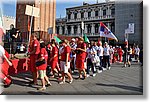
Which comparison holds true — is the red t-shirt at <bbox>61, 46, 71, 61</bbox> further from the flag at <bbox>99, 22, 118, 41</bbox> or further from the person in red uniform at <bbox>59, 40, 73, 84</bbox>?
the flag at <bbox>99, 22, 118, 41</bbox>

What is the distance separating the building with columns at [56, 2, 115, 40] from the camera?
32.2m

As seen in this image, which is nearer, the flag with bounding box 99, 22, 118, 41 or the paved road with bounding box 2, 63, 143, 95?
the paved road with bounding box 2, 63, 143, 95

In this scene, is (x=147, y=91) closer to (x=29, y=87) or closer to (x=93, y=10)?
(x=29, y=87)

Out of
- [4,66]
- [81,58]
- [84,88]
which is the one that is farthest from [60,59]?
[4,66]

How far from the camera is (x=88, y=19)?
34750 millimetres

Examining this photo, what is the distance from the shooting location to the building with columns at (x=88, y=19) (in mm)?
32250

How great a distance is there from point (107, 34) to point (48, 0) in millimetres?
4050

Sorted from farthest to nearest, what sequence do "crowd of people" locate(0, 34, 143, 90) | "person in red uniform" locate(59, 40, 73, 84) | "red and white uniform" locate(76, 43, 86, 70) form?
"red and white uniform" locate(76, 43, 86, 70) → "person in red uniform" locate(59, 40, 73, 84) → "crowd of people" locate(0, 34, 143, 90)

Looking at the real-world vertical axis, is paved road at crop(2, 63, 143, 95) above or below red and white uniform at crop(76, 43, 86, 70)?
below

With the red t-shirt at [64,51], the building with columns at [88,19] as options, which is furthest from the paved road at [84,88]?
the building with columns at [88,19]

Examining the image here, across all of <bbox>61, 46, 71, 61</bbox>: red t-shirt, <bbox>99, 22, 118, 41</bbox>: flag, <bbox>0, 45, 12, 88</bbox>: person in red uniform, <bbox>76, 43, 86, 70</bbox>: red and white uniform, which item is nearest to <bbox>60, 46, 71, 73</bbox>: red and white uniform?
<bbox>61, 46, 71, 61</bbox>: red t-shirt

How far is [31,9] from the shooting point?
7.65 m

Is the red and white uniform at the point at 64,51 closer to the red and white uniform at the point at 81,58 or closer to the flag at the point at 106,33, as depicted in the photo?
the red and white uniform at the point at 81,58

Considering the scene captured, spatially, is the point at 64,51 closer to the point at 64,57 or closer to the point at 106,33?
the point at 64,57
